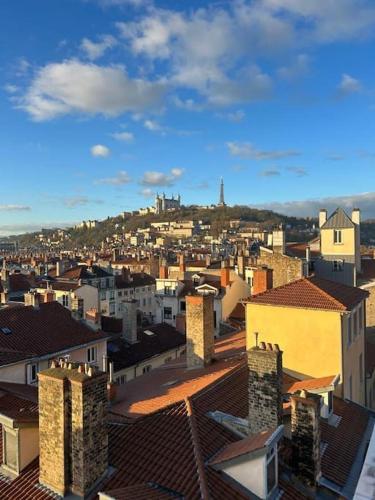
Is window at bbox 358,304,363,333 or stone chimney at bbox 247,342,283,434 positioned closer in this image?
stone chimney at bbox 247,342,283,434

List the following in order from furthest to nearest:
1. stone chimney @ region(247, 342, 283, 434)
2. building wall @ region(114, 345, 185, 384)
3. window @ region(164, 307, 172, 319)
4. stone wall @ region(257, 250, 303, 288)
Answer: window @ region(164, 307, 172, 319) → stone wall @ region(257, 250, 303, 288) → building wall @ region(114, 345, 185, 384) → stone chimney @ region(247, 342, 283, 434)

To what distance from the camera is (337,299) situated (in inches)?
621

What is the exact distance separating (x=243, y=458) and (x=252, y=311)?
8.16m

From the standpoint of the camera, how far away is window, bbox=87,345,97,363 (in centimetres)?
2408

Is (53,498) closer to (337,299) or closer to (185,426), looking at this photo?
(185,426)

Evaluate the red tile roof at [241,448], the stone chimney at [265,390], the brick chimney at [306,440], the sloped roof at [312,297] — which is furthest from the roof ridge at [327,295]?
the red tile roof at [241,448]

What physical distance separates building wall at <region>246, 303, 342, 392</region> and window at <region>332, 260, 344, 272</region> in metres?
20.9

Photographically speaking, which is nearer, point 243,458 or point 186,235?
point 243,458

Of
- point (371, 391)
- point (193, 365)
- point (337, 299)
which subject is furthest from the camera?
point (371, 391)

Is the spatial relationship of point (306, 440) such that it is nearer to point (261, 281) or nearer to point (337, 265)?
point (261, 281)

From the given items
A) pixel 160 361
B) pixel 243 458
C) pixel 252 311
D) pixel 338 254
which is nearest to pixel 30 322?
pixel 160 361

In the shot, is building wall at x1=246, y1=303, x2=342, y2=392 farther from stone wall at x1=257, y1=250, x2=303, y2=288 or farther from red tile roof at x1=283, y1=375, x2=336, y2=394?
stone wall at x1=257, y1=250, x2=303, y2=288

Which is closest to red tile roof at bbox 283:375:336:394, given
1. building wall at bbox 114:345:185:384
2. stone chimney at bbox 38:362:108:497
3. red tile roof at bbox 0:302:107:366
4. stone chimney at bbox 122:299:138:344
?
stone chimney at bbox 38:362:108:497

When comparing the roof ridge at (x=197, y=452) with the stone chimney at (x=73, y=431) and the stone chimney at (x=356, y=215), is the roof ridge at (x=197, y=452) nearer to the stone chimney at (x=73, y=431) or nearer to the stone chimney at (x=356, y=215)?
the stone chimney at (x=73, y=431)
